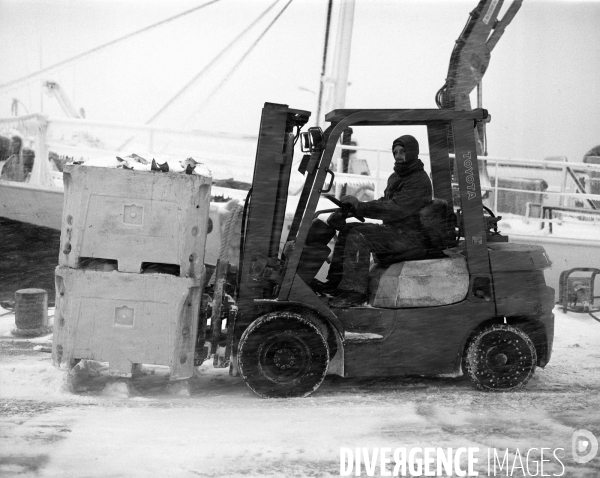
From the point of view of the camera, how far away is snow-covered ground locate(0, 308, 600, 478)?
10.4 ft

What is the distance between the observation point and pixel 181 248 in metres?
3.97

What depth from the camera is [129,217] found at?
13.0 feet

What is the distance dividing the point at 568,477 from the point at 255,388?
1843 mm

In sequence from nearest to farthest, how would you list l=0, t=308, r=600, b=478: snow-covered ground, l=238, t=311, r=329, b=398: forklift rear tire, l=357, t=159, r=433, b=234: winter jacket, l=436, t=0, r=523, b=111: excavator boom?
1. l=0, t=308, r=600, b=478: snow-covered ground
2. l=238, t=311, r=329, b=398: forklift rear tire
3. l=357, t=159, r=433, b=234: winter jacket
4. l=436, t=0, r=523, b=111: excavator boom

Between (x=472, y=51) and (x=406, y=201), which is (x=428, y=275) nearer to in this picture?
(x=406, y=201)

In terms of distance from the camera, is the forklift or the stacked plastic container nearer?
the stacked plastic container

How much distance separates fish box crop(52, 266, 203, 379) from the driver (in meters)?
1.01

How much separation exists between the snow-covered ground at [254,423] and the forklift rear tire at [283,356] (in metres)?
0.10

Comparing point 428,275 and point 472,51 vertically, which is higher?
point 472,51

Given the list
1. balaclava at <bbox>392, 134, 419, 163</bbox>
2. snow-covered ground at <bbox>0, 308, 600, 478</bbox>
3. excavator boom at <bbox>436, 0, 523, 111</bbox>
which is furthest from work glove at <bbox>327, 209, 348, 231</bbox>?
excavator boom at <bbox>436, 0, 523, 111</bbox>

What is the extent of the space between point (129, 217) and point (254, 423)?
143cm

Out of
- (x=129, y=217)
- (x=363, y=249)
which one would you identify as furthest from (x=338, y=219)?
(x=129, y=217)

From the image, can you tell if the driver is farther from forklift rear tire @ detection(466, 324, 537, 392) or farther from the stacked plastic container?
the stacked plastic container

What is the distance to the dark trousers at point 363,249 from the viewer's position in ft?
13.9
